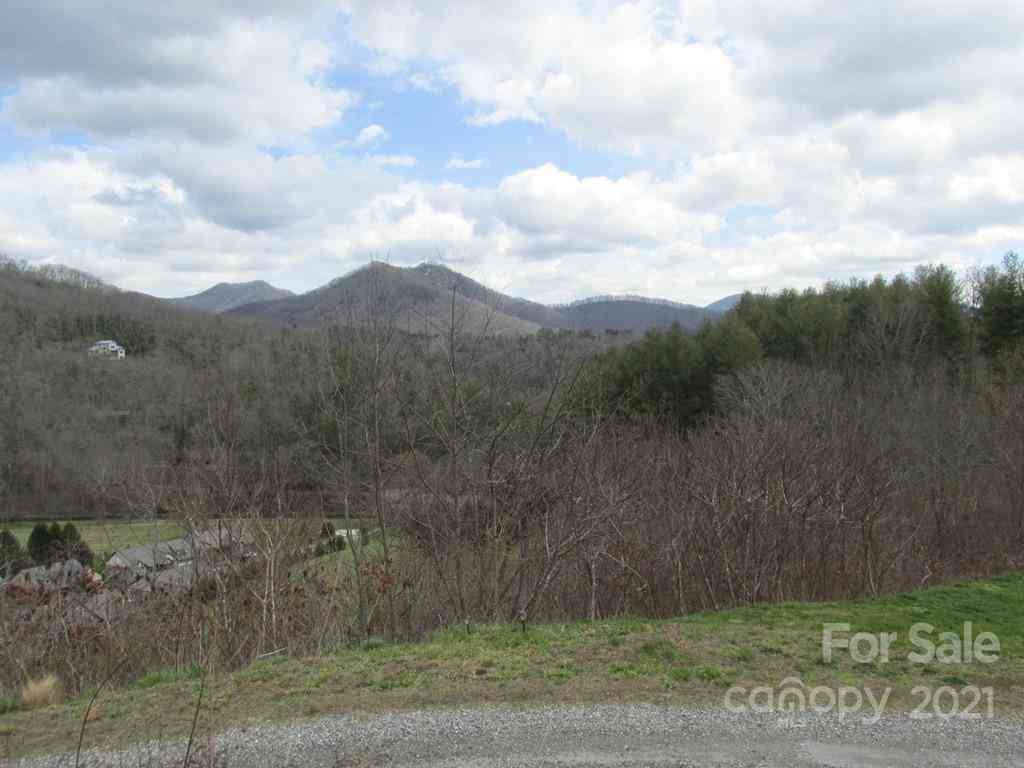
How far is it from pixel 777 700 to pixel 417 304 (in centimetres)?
669

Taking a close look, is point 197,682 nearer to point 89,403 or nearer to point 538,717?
point 538,717

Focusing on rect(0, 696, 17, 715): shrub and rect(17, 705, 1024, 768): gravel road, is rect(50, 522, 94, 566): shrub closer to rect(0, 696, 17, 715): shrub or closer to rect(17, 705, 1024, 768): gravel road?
rect(0, 696, 17, 715): shrub

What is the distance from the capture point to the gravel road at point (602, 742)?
5473mm

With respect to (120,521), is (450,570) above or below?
above

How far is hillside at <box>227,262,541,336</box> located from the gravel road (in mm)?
5607

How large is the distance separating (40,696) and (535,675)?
15.0 feet

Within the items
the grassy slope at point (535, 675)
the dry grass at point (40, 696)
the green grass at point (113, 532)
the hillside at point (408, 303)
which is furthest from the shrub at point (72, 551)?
the grassy slope at point (535, 675)

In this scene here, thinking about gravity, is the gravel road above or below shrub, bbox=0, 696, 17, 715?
above

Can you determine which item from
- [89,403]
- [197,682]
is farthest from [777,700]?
[89,403]

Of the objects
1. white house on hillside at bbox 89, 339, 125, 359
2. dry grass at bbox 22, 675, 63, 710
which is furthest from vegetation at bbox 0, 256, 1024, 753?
white house on hillside at bbox 89, 339, 125, 359

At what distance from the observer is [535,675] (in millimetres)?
7242

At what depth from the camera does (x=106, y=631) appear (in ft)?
34.0

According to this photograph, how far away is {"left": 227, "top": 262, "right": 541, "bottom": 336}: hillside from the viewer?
35.2ft

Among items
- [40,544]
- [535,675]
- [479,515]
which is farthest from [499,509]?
[40,544]
